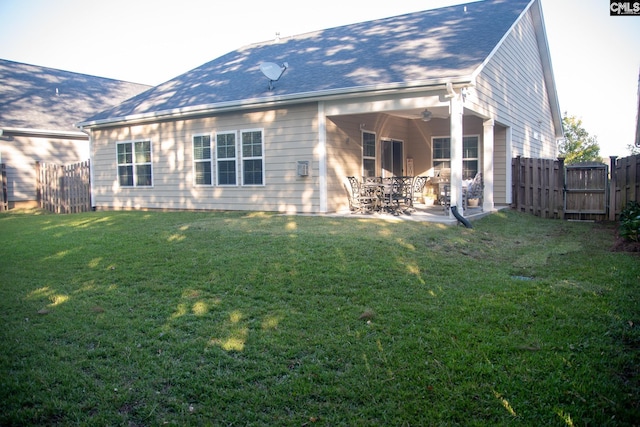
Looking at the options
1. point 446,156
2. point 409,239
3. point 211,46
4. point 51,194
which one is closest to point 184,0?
point 51,194

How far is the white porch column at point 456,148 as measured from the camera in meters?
10.1

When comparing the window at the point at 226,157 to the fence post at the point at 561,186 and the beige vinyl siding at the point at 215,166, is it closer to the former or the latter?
the beige vinyl siding at the point at 215,166

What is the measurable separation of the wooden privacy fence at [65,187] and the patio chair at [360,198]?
361 inches

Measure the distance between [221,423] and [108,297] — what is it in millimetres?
3183

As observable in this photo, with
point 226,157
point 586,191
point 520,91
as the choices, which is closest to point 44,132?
point 226,157

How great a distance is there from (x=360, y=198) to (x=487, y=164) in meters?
3.33

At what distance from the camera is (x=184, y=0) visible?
1758cm

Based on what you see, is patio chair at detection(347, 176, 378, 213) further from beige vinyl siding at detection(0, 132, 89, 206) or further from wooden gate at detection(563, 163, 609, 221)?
beige vinyl siding at detection(0, 132, 89, 206)

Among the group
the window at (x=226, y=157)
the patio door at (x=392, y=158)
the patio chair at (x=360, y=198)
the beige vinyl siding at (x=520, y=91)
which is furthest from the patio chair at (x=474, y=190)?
the window at (x=226, y=157)

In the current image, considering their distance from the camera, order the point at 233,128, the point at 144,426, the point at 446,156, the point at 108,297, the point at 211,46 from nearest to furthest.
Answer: the point at 144,426 → the point at 108,297 → the point at 233,128 → the point at 446,156 → the point at 211,46

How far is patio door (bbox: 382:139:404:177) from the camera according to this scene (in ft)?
48.4

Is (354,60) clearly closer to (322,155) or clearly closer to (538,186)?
(322,155)

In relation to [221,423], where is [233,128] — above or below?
above

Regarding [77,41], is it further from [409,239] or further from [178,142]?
[409,239]
